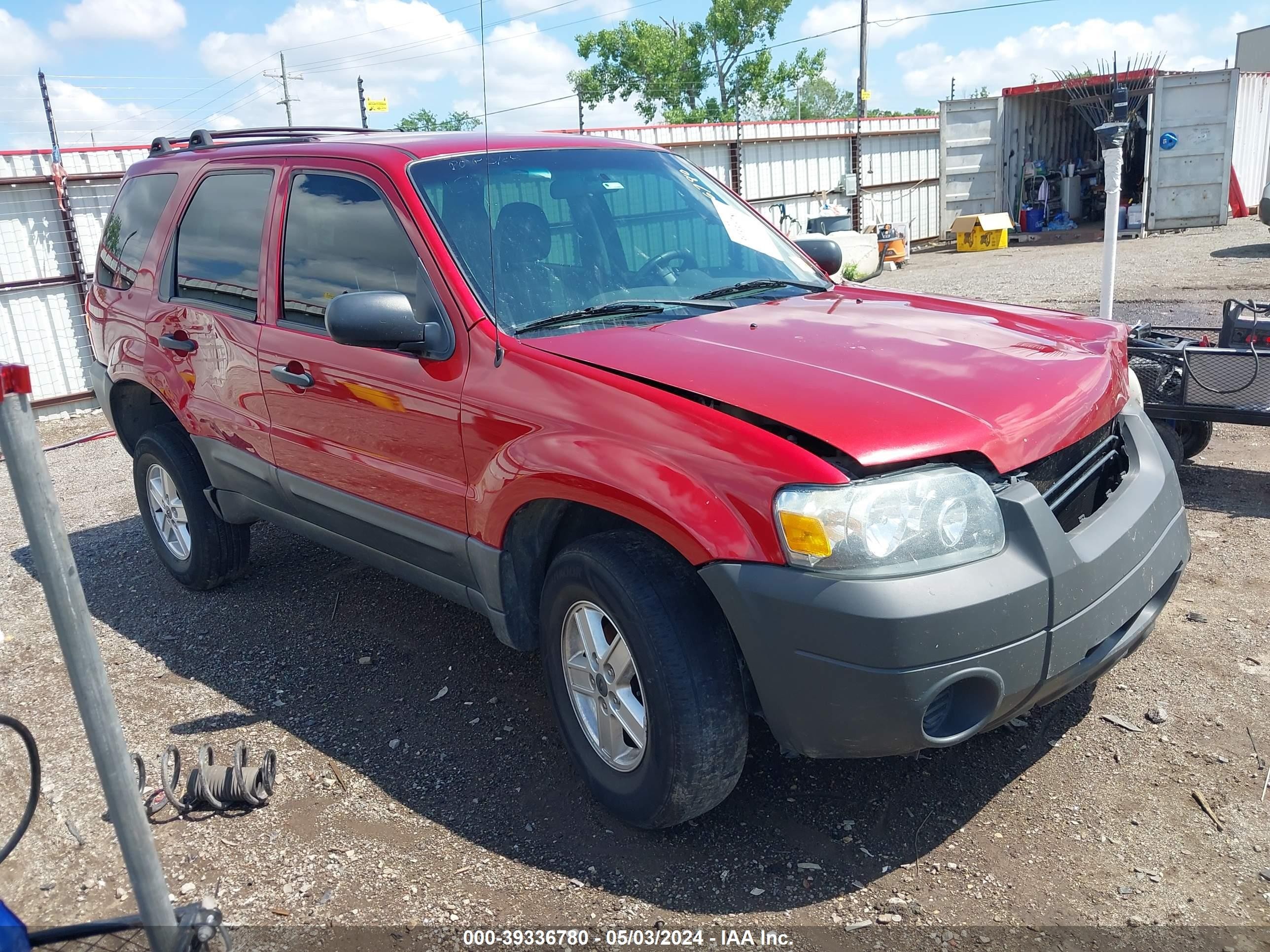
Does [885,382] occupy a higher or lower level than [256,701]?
higher

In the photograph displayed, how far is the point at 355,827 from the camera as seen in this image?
315 cm

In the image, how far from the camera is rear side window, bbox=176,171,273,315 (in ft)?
13.6

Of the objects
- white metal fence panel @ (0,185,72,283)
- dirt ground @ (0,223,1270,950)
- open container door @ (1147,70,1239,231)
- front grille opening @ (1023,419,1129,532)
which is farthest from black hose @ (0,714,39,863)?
open container door @ (1147,70,1239,231)

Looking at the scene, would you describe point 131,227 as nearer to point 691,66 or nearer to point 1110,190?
point 1110,190

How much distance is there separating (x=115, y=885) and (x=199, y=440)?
7.37ft

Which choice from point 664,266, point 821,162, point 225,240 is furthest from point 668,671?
point 821,162

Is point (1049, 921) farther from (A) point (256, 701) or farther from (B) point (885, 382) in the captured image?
(A) point (256, 701)

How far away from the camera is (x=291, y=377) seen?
3822mm

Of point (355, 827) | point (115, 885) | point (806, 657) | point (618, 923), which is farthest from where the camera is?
point (355, 827)

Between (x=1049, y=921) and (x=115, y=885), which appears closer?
(x=1049, y=921)

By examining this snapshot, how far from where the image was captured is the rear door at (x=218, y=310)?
Result: 4141 mm

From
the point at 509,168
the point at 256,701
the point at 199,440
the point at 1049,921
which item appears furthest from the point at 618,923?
the point at 199,440

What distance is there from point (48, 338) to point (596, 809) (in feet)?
32.3

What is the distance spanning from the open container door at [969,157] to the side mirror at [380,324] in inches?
781
